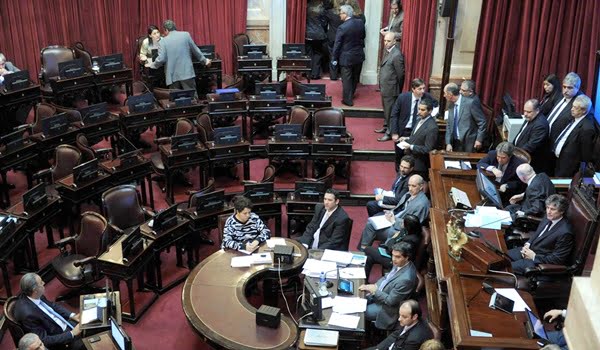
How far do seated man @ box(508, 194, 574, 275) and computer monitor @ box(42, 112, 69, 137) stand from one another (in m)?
5.87

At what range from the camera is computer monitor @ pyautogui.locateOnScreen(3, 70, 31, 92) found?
31.0 feet

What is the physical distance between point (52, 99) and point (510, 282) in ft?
24.5

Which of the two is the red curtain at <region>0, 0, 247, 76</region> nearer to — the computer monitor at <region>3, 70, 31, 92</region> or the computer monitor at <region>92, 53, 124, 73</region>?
the computer monitor at <region>92, 53, 124, 73</region>

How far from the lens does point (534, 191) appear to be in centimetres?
661

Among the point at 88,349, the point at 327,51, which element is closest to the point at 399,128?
the point at 327,51

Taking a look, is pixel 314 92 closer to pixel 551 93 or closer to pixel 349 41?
pixel 349 41

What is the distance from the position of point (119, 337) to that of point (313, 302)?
1591 mm

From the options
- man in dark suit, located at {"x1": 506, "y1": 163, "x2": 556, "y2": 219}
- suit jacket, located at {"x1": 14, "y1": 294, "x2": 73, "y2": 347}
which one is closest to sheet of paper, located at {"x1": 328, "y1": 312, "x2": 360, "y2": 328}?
man in dark suit, located at {"x1": 506, "y1": 163, "x2": 556, "y2": 219}

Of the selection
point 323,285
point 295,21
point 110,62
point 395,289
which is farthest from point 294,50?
point 395,289

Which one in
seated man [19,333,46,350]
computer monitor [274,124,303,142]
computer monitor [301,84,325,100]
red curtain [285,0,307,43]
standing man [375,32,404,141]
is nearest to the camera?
seated man [19,333,46,350]

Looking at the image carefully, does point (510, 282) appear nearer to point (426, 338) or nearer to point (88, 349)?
point (426, 338)

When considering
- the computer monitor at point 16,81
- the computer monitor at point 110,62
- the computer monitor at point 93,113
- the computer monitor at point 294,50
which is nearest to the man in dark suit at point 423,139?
the computer monitor at point 294,50

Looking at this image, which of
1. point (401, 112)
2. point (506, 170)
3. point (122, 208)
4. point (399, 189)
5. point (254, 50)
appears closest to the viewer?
point (506, 170)

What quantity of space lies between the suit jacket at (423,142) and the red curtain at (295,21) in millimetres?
4501
